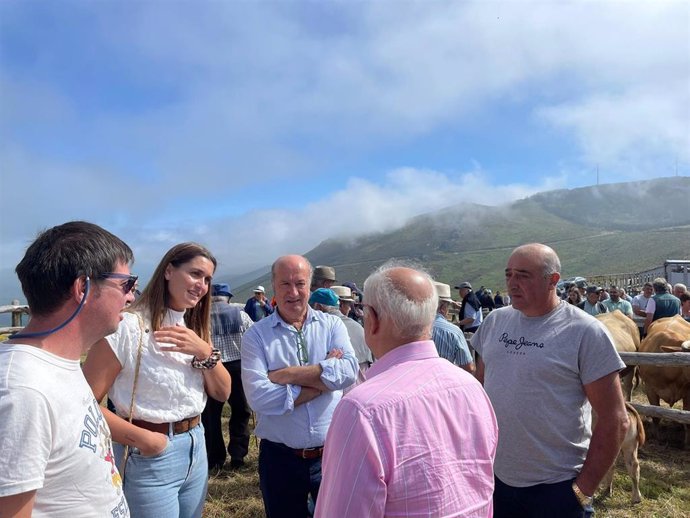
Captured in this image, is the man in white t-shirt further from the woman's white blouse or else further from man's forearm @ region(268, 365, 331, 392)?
man's forearm @ region(268, 365, 331, 392)

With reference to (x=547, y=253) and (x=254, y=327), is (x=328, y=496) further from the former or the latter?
(x=547, y=253)

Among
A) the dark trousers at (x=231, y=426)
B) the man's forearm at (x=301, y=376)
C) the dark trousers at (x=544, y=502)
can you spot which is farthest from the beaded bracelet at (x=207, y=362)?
the dark trousers at (x=231, y=426)

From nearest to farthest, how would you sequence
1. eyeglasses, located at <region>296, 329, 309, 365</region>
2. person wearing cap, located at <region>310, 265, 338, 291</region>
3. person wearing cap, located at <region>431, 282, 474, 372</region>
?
eyeglasses, located at <region>296, 329, 309, 365</region>, person wearing cap, located at <region>431, 282, 474, 372</region>, person wearing cap, located at <region>310, 265, 338, 291</region>

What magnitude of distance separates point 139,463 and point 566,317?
7.21 ft

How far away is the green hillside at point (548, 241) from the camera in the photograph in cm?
10212

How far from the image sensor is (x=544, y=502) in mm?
2424

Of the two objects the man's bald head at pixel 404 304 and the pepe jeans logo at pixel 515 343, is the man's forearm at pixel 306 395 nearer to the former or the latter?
the pepe jeans logo at pixel 515 343

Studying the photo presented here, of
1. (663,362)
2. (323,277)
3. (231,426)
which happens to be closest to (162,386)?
(231,426)

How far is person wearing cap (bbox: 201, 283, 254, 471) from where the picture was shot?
5.23 meters

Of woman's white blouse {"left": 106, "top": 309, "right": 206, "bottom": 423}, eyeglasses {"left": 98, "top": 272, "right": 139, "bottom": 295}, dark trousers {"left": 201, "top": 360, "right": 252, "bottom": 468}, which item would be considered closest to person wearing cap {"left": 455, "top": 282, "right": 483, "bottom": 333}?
dark trousers {"left": 201, "top": 360, "right": 252, "bottom": 468}

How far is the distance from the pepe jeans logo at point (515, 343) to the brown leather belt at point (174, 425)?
169cm

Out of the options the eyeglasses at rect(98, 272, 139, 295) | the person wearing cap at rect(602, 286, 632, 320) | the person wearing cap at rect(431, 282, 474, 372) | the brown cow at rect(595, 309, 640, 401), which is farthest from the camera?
the person wearing cap at rect(602, 286, 632, 320)

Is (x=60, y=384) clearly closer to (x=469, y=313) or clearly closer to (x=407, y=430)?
(x=407, y=430)

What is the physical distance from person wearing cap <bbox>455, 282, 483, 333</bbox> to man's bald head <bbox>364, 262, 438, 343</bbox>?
8.73 m
